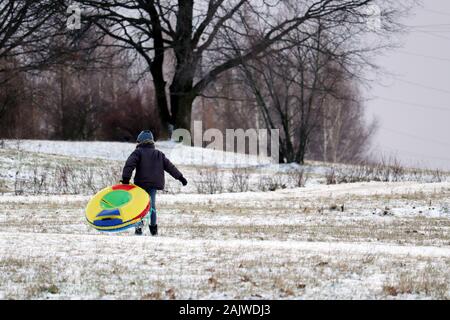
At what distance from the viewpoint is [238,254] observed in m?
11.6

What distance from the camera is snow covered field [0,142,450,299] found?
936 cm

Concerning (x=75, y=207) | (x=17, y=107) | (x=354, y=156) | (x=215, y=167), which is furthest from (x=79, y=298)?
(x=354, y=156)

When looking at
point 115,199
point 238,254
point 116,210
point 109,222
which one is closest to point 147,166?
point 115,199

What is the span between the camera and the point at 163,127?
4528cm

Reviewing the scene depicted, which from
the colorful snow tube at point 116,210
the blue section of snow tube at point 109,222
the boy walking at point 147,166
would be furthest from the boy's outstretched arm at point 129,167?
the blue section of snow tube at point 109,222

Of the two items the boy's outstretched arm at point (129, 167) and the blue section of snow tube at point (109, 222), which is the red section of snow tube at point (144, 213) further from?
the boy's outstretched arm at point (129, 167)

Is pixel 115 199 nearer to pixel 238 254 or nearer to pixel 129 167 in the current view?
pixel 129 167

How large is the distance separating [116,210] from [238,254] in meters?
3.37

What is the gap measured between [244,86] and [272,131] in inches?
240

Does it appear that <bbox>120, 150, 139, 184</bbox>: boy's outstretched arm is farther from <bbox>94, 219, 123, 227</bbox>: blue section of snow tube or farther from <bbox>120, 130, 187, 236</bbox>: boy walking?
<bbox>94, 219, 123, 227</bbox>: blue section of snow tube

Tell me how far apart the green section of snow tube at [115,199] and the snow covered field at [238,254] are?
22.0 inches

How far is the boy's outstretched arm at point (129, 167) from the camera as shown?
48.3 feet

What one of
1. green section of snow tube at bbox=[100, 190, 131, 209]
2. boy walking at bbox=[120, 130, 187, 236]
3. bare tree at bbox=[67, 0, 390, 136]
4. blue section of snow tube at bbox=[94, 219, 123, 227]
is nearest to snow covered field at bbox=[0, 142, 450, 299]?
blue section of snow tube at bbox=[94, 219, 123, 227]

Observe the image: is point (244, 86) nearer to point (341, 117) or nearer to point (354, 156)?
point (341, 117)
